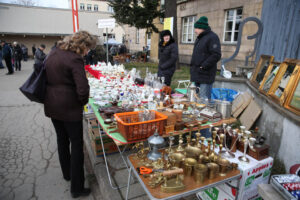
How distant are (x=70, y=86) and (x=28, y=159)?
6.20 feet

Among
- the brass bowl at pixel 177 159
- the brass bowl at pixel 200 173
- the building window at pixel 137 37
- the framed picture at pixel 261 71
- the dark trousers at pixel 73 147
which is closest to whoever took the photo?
the brass bowl at pixel 200 173

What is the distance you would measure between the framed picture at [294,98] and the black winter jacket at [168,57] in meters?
2.17

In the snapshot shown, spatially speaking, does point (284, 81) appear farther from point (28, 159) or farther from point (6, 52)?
point (6, 52)

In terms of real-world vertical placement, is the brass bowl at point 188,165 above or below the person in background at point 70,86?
below

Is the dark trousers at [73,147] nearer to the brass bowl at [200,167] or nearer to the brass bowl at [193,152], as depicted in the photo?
the brass bowl at [193,152]

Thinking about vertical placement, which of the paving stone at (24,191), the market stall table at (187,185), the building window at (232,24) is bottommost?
the paving stone at (24,191)

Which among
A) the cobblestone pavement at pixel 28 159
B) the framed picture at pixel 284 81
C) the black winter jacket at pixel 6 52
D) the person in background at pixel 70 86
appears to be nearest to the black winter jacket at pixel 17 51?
the black winter jacket at pixel 6 52

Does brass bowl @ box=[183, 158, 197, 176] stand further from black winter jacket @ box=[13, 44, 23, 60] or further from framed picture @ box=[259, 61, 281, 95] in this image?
black winter jacket @ box=[13, 44, 23, 60]

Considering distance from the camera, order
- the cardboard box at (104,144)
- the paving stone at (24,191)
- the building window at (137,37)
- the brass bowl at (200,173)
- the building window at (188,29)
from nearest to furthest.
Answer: the brass bowl at (200,173) < the paving stone at (24,191) < the cardboard box at (104,144) < the building window at (188,29) < the building window at (137,37)

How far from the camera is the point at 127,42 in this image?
25.2 metres

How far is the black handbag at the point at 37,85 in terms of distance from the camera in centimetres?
198

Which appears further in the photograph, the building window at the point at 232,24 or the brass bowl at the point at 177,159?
the building window at the point at 232,24

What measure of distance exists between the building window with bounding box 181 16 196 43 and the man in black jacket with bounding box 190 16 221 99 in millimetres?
9212

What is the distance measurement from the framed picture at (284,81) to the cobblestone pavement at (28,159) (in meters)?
2.79
